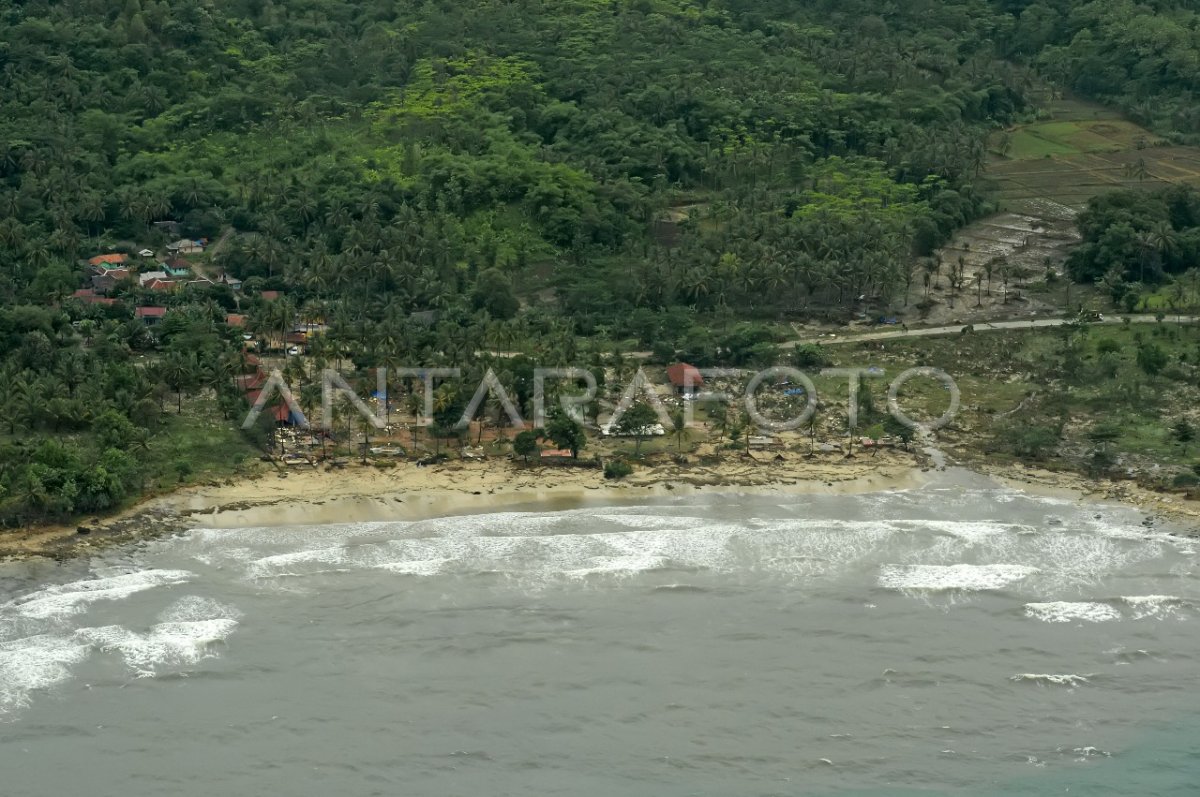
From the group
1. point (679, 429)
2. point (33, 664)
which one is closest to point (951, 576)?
point (679, 429)

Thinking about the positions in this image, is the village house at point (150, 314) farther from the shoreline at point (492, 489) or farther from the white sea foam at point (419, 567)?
the white sea foam at point (419, 567)

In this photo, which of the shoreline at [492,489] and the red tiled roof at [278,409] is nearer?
the shoreline at [492,489]

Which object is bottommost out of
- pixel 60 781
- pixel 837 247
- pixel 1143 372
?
pixel 60 781

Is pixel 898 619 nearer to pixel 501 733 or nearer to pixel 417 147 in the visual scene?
pixel 501 733

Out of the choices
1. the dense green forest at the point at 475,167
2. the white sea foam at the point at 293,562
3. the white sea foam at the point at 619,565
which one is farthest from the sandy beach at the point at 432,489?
the white sea foam at the point at 619,565

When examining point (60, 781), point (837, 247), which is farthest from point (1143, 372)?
point (60, 781)

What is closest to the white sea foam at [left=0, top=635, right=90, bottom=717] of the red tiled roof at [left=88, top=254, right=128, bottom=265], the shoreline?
the shoreline

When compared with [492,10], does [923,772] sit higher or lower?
lower
